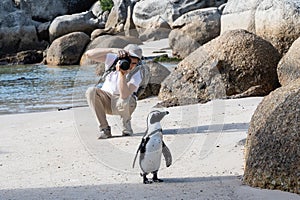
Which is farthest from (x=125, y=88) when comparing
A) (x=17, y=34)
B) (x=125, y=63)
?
(x=17, y=34)

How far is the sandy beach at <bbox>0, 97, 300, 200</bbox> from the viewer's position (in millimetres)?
4652

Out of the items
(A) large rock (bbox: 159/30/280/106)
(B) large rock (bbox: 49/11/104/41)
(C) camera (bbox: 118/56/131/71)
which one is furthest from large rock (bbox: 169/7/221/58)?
(C) camera (bbox: 118/56/131/71)

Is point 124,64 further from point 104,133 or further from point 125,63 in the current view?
point 104,133

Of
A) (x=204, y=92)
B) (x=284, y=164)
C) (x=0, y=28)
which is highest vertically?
(x=284, y=164)

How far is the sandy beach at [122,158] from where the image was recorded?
4.65 meters

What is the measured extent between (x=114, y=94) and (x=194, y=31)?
15.1 meters

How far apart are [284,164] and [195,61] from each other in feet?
19.3

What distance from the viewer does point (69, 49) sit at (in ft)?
80.1

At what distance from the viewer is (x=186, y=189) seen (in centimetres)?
465

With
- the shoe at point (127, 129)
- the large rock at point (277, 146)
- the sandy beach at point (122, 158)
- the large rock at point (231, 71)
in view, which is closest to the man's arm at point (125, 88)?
the shoe at point (127, 129)

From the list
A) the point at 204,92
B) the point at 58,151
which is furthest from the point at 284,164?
the point at 204,92

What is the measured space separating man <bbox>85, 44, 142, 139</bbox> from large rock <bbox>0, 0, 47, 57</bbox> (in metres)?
24.7

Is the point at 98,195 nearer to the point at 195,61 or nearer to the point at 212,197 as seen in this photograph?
the point at 212,197

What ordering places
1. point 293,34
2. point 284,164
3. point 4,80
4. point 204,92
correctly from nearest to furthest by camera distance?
point 284,164 → point 204,92 → point 293,34 → point 4,80
